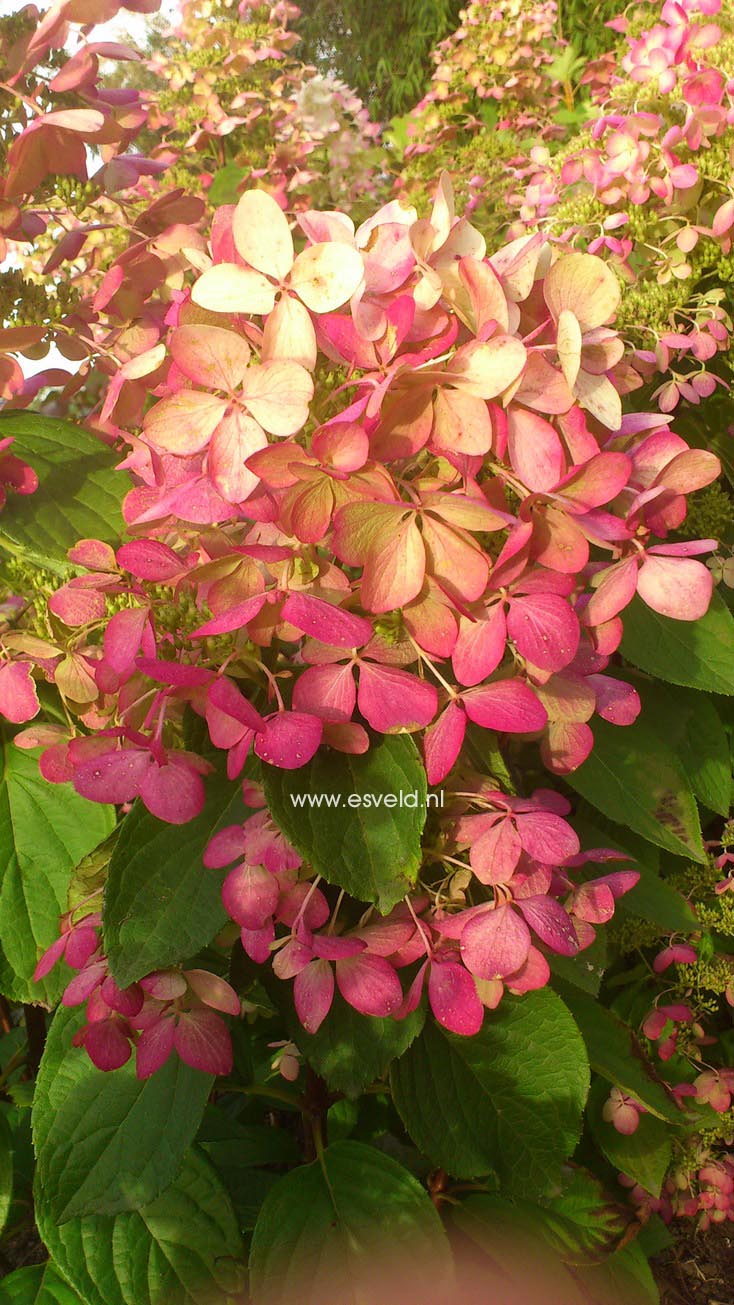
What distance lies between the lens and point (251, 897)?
1.75ft

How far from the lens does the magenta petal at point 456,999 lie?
0.55 meters

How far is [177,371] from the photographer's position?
1.70ft

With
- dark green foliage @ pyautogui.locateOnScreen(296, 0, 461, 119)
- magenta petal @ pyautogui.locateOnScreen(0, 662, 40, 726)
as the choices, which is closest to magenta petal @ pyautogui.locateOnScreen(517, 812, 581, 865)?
magenta petal @ pyautogui.locateOnScreen(0, 662, 40, 726)

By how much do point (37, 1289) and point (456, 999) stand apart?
58 centimetres

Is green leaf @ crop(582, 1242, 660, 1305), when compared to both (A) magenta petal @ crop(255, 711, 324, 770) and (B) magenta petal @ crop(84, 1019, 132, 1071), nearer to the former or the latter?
(B) magenta petal @ crop(84, 1019, 132, 1071)

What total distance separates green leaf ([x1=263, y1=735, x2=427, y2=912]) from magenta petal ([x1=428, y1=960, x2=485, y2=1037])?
0.07 meters

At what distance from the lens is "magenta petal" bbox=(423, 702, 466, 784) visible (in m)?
0.49

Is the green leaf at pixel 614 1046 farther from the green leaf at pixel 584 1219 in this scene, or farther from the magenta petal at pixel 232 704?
the magenta petal at pixel 232 704

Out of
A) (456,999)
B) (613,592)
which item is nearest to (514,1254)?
(456,999)

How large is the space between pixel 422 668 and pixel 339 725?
6 cm

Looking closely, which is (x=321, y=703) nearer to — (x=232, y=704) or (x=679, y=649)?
(x=232, y=704)

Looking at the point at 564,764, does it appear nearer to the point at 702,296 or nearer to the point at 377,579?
the point at 377,579

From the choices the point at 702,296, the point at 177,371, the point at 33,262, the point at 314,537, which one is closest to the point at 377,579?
the point at 314,537

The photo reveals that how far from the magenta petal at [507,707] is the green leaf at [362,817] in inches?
2.1
